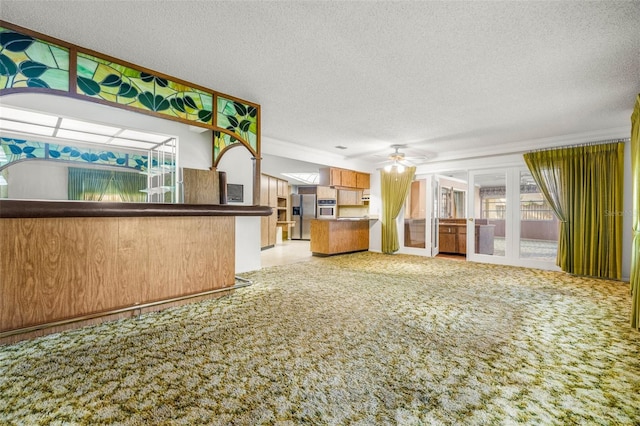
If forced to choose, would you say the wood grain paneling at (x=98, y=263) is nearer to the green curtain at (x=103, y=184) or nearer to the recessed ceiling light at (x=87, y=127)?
the green curtain at (x=103, y=184)

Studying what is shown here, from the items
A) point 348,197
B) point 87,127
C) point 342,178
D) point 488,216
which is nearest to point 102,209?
point 87,127

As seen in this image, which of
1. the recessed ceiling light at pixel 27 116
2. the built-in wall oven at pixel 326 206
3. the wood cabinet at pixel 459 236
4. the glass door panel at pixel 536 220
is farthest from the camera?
the built-in wall oven at pixel 326 206

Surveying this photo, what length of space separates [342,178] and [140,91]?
17.0 ft

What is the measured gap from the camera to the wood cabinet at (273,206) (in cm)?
891

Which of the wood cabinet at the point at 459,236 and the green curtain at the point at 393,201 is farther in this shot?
the green curtain at the point at 393,201

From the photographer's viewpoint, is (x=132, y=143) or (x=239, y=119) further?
(x=132, y=143)

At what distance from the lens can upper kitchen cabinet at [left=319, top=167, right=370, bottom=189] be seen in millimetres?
7156

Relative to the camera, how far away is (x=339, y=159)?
23.9ft

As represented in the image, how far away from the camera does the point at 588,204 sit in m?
4.79

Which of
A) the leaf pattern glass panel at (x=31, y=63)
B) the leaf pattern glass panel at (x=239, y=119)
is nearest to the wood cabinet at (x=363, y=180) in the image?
the leaf pattern glass panel at (x=239, y=119)

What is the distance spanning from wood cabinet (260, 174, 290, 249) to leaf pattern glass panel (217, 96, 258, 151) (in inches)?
160

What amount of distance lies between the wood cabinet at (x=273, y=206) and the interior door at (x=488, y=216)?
5.21 metres

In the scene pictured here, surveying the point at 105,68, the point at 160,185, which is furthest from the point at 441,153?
the point at 105,68

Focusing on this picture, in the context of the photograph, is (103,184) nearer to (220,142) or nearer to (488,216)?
(220,142)
